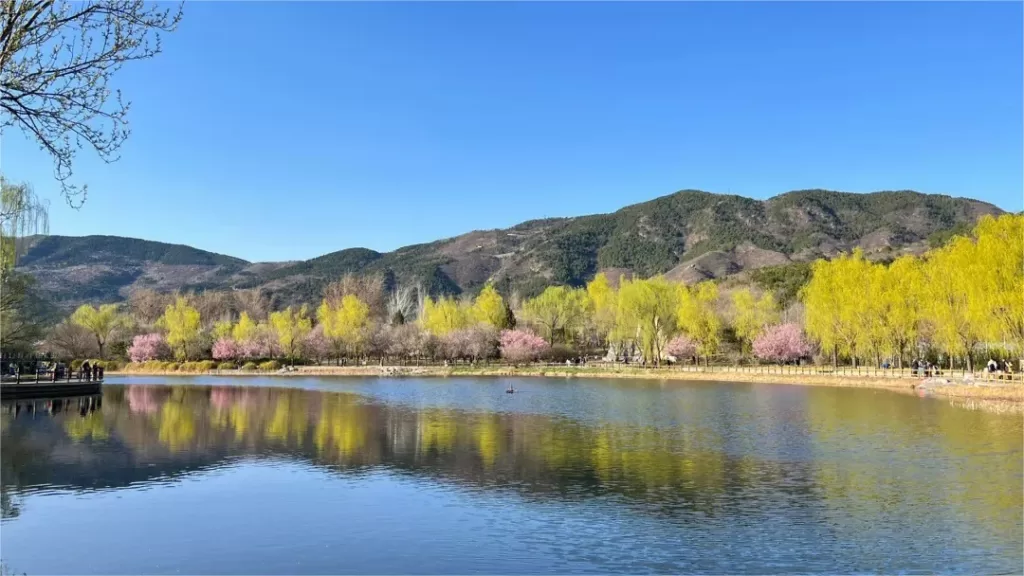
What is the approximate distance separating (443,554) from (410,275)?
7097 inches

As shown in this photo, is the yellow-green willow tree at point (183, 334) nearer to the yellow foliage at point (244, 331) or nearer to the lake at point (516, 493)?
the yellow foliage at point (244, 331)

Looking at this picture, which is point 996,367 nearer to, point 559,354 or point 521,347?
point 521,347

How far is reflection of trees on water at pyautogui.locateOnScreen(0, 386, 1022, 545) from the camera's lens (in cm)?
1496

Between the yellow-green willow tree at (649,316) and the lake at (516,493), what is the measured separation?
33503 millimetres

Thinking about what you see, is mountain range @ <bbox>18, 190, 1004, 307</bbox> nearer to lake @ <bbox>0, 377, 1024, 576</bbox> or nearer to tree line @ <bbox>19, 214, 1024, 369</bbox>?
tree line @ <bbox>19, 214, 1024, 369</bbox>

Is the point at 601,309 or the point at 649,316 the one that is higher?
the point at 601,309

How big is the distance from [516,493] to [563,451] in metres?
5.46

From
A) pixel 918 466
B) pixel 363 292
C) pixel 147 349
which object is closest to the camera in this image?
pixel 918 466

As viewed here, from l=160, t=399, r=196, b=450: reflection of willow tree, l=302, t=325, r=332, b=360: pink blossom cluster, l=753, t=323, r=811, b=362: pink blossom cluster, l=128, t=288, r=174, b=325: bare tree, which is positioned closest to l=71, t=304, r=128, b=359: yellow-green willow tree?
l=302, t=325, r=332, b=360: pink blossom cluster

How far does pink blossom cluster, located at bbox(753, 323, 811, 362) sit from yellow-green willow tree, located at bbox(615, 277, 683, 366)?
7.84 meters

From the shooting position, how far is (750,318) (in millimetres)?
64938

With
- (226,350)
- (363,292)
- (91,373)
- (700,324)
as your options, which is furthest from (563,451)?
(363,292)

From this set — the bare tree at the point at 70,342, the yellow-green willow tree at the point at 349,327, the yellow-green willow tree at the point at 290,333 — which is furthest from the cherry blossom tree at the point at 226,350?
the bare tree at the point at 70,342

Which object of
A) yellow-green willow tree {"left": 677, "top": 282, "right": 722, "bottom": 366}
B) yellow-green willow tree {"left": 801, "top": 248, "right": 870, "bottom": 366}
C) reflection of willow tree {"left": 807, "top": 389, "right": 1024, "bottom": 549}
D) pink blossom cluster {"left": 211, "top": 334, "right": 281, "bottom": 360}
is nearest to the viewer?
reflection of willow tree {"left": 807, "top": 389, "right": 1024, "bottom": 549}
